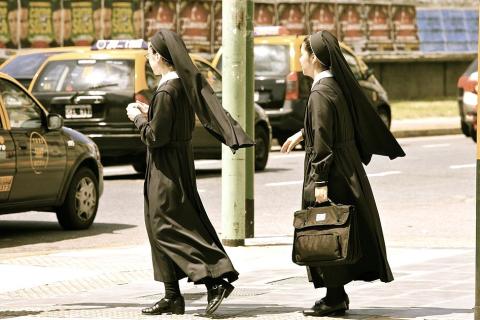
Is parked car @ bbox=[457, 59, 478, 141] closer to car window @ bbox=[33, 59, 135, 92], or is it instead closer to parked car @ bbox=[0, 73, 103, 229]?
car window @ bbox=[33, 59, 135, 92]

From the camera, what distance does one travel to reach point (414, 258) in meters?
11.9

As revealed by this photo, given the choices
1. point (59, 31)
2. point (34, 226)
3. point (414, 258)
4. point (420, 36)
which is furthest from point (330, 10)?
point (414, 258)

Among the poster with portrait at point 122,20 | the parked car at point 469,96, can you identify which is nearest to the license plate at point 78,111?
the parked car at point 469,96

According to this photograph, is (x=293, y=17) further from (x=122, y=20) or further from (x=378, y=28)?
(x=122, y=20)

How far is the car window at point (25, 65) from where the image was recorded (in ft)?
72.6

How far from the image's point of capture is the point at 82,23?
1203 inches

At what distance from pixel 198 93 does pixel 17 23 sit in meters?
20.7

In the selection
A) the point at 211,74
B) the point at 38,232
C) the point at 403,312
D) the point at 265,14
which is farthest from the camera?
the point at 265,14

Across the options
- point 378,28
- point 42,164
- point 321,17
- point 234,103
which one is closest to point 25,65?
point 42,164

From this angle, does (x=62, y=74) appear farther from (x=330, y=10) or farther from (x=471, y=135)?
(x=330, y=10)

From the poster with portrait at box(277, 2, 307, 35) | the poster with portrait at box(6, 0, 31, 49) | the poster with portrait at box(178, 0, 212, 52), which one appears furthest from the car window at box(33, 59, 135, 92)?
the poster with portrait at box(277, 2, 307, 35)

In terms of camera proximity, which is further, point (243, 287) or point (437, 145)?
point (437, 145)

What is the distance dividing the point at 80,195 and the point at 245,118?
2.37 meters

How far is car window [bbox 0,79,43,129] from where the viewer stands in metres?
13.9
